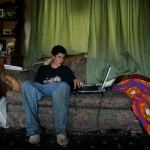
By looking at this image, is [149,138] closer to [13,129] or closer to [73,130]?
[73,130]

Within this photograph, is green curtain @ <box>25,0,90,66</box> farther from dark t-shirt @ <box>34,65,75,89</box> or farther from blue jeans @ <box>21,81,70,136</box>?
blue jeans @ <box>21,81,70,136</box>

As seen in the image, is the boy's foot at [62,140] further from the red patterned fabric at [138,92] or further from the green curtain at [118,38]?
the green curtain at [118,38]

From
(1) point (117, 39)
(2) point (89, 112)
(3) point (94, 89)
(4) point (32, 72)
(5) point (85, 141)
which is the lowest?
(5) point (85, 141)

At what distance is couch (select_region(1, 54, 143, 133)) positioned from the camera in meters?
2.50

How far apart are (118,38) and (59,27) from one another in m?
0.92

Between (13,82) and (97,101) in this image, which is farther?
(13,82)

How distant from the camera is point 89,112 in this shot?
254cm

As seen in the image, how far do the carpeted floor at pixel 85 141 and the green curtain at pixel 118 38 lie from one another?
921 millimetres

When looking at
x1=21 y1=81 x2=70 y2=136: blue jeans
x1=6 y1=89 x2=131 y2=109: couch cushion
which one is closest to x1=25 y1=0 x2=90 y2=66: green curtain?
x1=6 y1=89 x2=131 y2=109: couch cushion

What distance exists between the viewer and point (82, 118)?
2.55 m

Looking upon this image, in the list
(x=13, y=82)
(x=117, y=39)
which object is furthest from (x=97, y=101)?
(x=117, y=39)

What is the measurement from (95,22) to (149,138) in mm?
1706

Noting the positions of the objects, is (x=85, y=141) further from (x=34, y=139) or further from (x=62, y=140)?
(x=34, y=139)

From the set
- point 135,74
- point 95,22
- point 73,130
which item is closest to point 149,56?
point 135,74
